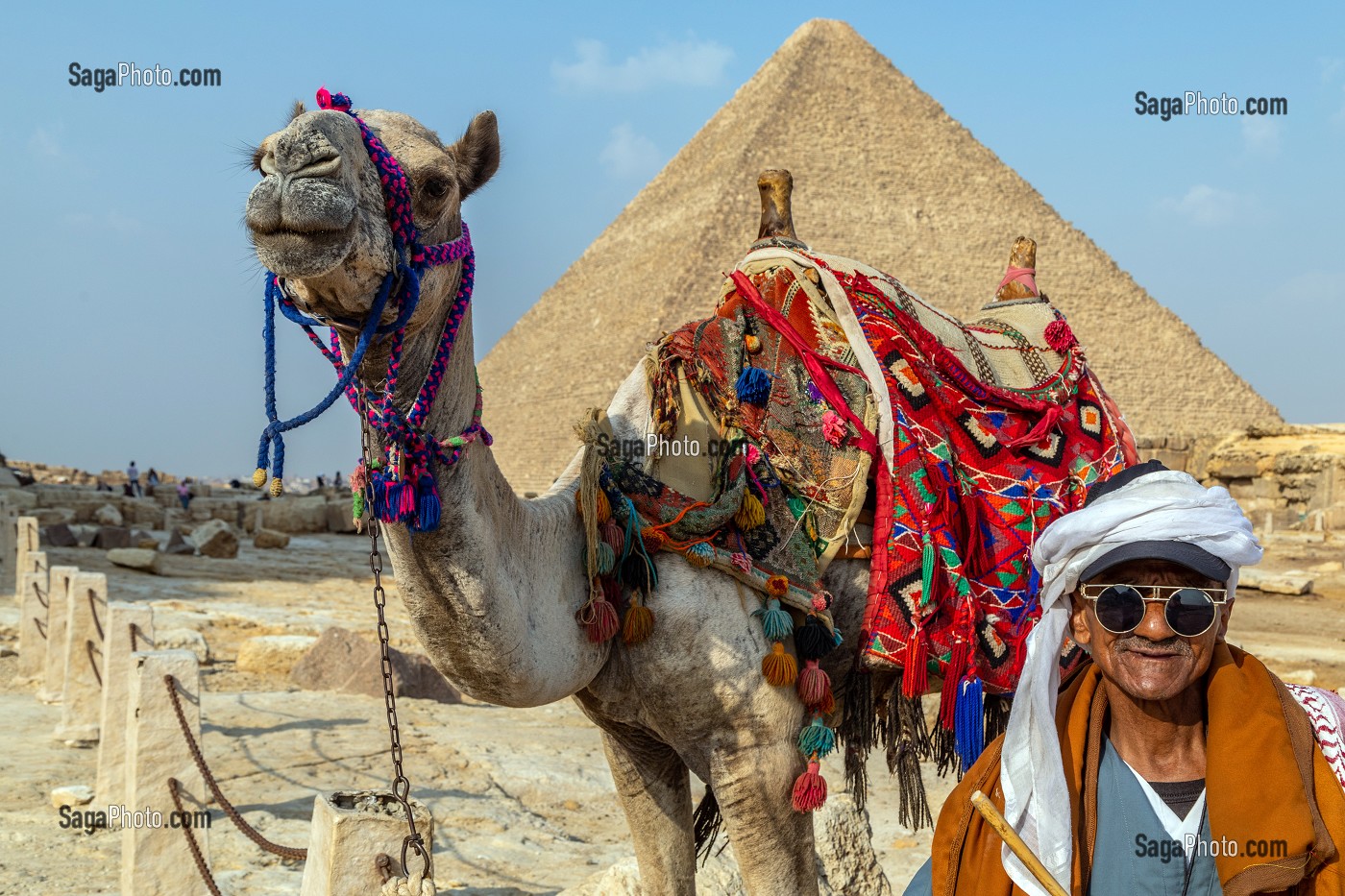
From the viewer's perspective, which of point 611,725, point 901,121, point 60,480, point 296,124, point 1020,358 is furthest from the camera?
point 901,121

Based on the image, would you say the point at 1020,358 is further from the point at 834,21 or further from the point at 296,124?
the point at 834,21

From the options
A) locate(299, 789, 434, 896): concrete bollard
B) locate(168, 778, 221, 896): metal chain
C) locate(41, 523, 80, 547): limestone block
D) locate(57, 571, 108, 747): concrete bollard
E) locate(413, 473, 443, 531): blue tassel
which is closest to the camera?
locate(299, 789, 434, 896): concrete bollard

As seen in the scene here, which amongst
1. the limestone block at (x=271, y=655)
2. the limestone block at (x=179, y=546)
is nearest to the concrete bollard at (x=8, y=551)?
the limestone block at (x=179, y=546)

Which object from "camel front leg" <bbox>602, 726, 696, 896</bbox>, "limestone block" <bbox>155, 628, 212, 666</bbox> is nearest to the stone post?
"limestone block" <bbox>155, 628, 212, 666</bbox>

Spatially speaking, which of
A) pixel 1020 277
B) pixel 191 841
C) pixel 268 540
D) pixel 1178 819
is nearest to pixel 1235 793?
pixel 1178 819

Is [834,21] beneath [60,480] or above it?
above

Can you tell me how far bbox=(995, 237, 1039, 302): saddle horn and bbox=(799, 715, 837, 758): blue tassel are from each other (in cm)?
207

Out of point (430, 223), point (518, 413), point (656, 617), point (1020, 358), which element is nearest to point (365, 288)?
point (430, 223)

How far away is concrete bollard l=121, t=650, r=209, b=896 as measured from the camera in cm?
354

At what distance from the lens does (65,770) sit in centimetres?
520

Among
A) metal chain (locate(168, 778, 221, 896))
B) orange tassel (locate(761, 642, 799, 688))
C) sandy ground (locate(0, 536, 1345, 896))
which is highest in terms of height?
orange tassel (locate(761, 642, 799, 688))

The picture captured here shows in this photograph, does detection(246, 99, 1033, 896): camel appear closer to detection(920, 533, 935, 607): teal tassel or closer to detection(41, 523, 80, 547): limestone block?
detection(920, 533, 935, 607): teal tassel

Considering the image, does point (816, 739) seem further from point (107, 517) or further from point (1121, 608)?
point (107, 517)

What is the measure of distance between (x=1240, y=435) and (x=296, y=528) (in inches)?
644
